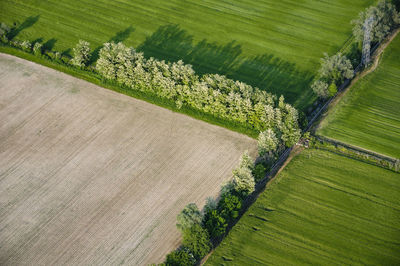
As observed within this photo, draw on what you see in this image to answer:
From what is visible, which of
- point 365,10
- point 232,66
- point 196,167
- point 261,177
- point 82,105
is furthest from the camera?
point 365,10

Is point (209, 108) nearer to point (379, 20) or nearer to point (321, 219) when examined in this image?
point (321, 219)

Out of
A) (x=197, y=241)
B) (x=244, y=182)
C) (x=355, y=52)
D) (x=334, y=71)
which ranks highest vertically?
(x=355, y=52)

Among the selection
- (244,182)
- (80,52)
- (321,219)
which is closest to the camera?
(321,219)

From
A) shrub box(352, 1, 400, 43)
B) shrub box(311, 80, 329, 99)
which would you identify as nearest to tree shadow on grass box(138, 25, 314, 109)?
shrub box(311, 80, 329, 99)

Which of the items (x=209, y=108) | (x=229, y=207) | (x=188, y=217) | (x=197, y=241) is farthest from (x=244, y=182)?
(x=209, y=108)

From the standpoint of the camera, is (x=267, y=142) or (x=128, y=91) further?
(x=128, y=91)

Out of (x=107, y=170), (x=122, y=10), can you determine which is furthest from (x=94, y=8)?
(x=107, y=170)

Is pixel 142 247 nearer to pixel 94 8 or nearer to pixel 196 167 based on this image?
pixel 196 167

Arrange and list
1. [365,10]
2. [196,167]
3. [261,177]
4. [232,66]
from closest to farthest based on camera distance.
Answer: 1. [261,177]
2. [196,167]
3. [232,66]
4. [365,10]
